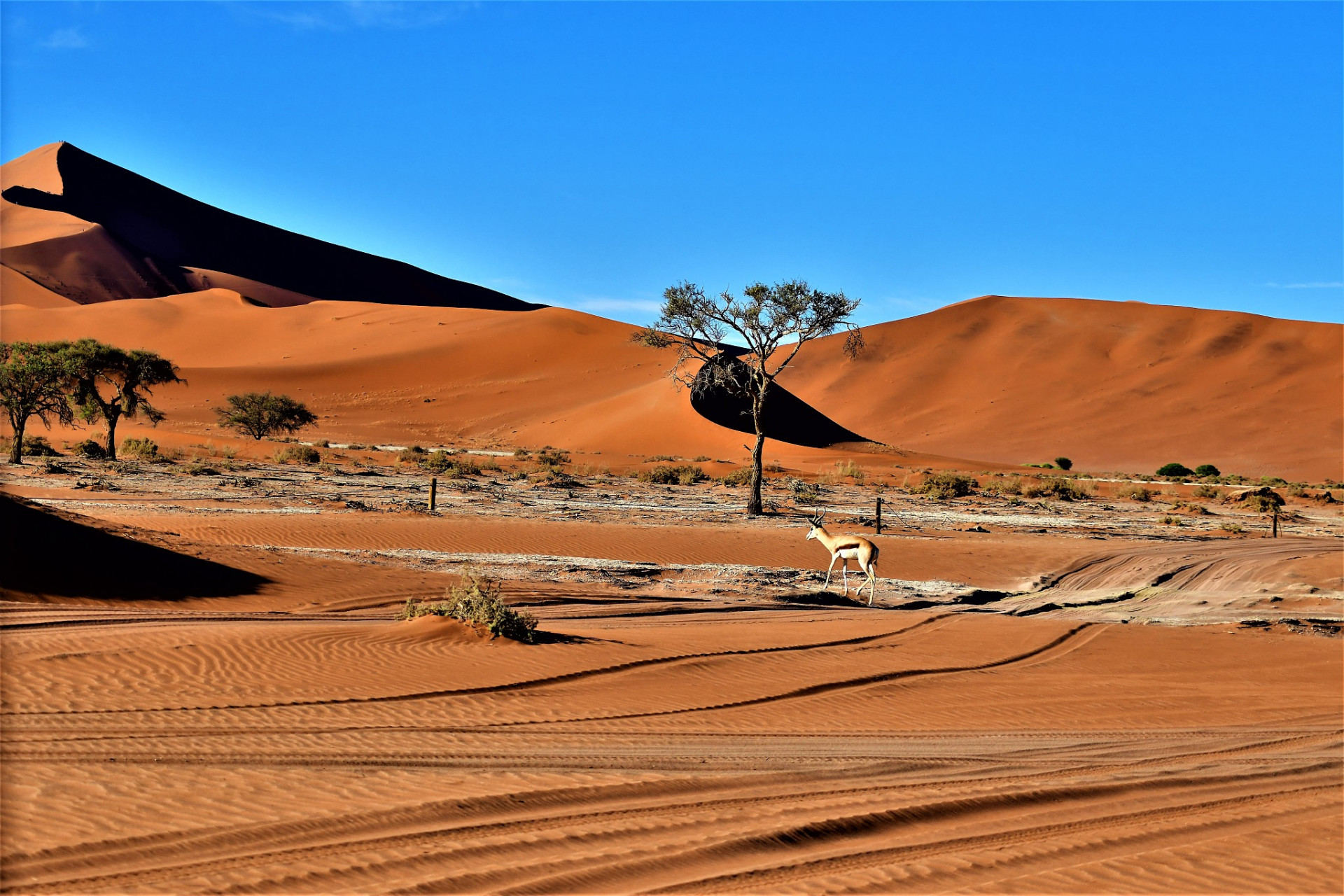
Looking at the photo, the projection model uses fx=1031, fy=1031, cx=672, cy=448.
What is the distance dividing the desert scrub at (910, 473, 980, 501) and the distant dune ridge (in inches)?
688

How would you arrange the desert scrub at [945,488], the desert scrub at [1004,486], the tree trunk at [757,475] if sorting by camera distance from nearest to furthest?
the tree trunk at [757,475] → the desert scrub at [945,488] → the desert scrub at [1004,486]

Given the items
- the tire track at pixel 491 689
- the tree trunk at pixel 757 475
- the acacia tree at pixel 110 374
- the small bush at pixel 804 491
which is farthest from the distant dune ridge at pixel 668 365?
the tire track at pixel 491 689

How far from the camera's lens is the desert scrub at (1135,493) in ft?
149

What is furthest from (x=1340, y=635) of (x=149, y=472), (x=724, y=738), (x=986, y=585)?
(x=149, y=472)

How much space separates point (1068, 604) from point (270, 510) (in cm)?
1891

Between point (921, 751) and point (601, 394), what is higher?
point (601, 394)

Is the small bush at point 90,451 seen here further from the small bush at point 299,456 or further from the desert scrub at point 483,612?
the desert scrub at point 483,612

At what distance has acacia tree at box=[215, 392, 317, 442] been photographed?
56906 mm

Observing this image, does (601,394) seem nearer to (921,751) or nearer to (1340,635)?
(1340,635)

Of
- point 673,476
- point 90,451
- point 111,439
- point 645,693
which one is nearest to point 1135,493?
point 673,476

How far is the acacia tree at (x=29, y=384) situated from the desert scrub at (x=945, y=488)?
32985 mm

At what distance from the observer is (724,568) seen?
68.6ft

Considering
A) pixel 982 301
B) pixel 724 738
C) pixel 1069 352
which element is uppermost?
pixel 982 301

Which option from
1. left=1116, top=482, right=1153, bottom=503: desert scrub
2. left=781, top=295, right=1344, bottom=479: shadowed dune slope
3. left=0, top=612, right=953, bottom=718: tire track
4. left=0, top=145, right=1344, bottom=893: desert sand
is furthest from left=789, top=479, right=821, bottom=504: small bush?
left=781, top=295, right=1344, bottom=479: shadowed dune slope
